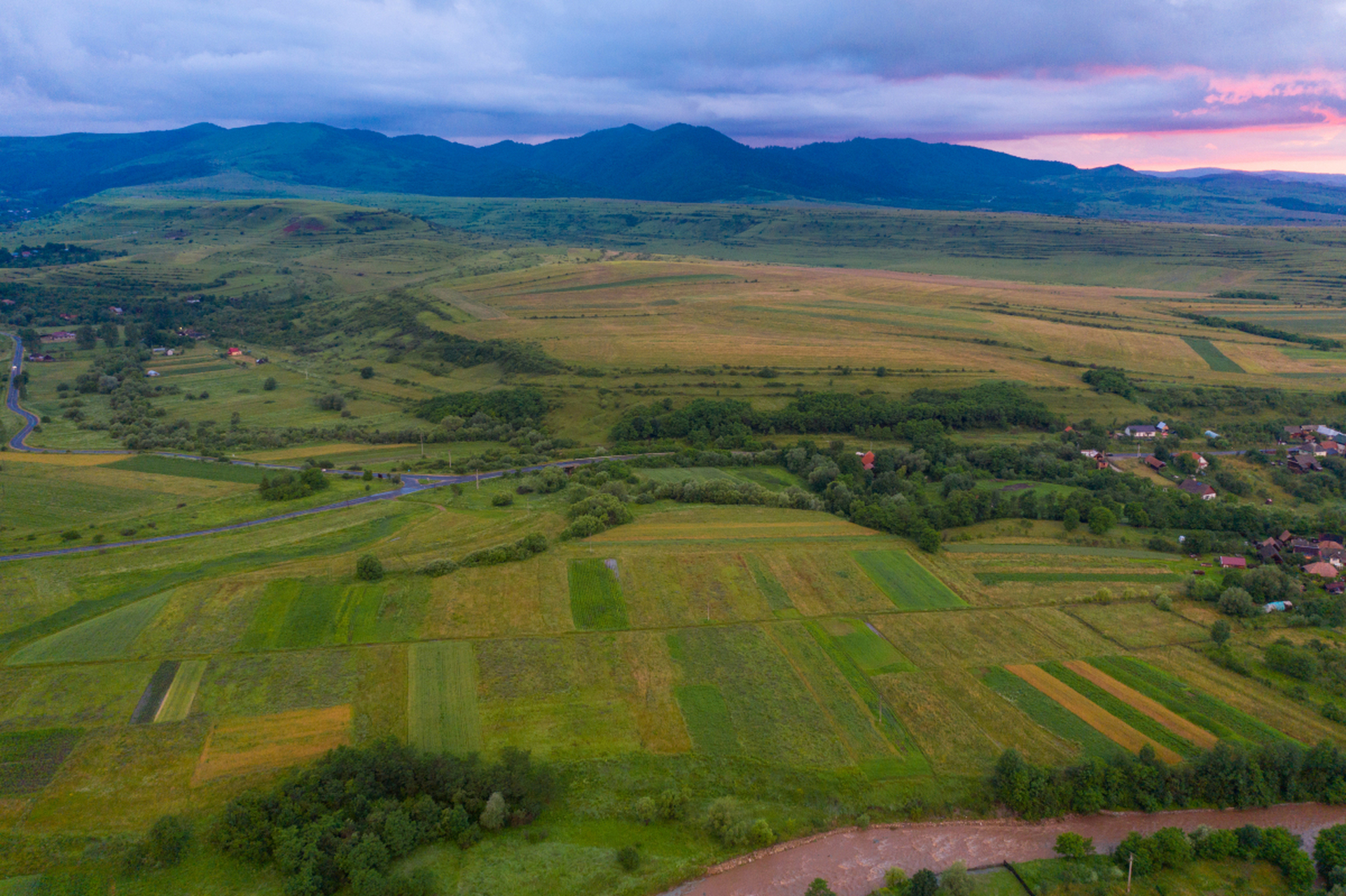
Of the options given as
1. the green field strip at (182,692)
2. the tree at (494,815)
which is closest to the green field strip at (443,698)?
the tree at (494,815)

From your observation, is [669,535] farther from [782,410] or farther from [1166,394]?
[1166,394]

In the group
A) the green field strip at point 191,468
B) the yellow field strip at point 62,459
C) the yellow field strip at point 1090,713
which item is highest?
the yellow field strip at point 62,459

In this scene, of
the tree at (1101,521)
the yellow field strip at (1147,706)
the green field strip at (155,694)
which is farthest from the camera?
the tree at (1101,521)

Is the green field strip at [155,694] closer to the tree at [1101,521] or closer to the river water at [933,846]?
the river water at [933,846]

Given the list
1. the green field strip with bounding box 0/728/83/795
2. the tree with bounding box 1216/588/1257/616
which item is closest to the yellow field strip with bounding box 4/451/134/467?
the green field strip with bounding box 0/728/83/795

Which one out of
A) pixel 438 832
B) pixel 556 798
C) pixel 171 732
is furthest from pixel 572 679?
pixel 171 732

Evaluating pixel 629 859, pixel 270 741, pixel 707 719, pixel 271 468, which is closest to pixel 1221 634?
pixel 707 719
